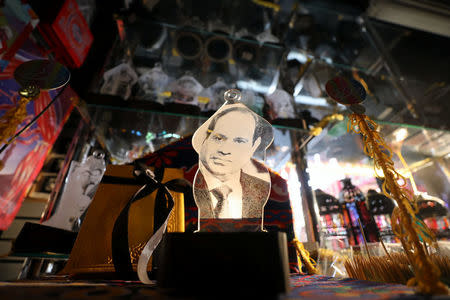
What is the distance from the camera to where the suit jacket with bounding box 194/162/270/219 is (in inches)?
14.8

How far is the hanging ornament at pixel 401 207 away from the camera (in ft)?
0.76

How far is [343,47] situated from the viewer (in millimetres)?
1682

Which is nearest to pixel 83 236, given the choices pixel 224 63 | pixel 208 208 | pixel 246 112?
pixel 208 208

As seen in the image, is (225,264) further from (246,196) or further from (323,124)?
(323,124)

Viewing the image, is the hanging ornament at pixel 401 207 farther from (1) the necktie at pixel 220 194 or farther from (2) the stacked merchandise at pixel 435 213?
(2) the stacked merchandise at pixel 435 213

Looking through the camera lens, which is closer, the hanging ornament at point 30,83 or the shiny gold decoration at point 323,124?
the hanging ornament at point 30,83

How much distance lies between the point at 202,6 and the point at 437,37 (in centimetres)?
235

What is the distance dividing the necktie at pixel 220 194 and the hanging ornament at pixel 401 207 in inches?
11.7

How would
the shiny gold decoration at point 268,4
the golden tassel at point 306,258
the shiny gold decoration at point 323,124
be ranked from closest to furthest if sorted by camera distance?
the golden tassel at point 306,258 < the shiny gold decoration at point 323,124 < the shiny gold decoration at point 268,4

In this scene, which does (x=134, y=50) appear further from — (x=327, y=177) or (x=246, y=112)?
(x=327, y=177)

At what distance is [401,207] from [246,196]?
0.26 metres

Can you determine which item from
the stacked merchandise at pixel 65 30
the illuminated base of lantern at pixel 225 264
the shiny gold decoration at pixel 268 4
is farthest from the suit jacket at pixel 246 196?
the shiny gold decoration at pixel 268 4

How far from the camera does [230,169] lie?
1.23ft

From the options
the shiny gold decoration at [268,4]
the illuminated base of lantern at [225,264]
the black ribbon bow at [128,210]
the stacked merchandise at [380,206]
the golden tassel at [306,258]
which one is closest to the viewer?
the illuminated base of lantern at [225,264]
